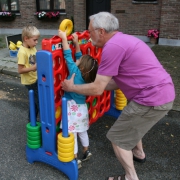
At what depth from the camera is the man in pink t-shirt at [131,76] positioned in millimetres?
1908

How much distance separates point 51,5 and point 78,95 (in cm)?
998

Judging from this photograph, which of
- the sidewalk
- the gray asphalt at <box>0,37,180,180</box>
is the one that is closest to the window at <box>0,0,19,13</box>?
→ the sidewalk

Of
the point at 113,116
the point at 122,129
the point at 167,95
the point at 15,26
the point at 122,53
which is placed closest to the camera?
the point at 122,53

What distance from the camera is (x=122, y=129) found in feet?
7.03

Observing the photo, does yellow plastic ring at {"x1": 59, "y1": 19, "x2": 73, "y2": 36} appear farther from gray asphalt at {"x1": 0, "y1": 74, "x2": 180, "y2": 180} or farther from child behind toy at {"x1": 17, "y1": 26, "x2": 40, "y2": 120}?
gray asphalt at {"x1": 0, "y1": 74, "x2": 180, "y2": 180}

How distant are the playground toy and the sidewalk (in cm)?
260

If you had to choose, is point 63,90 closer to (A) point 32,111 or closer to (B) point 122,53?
(A) point 32,111

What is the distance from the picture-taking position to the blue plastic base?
238cm

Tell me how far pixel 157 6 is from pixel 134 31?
122 cm

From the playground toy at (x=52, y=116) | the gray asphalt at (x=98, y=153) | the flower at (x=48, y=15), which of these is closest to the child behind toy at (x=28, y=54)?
the playground toy at (x=52, y=116)

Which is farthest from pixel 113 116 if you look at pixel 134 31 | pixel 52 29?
pixel 52 29

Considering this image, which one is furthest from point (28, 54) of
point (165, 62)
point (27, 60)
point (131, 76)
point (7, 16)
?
point (7, 16)

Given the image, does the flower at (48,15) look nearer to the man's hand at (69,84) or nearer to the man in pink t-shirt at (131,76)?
the man's hand at (69,84)

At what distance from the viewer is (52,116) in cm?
233
